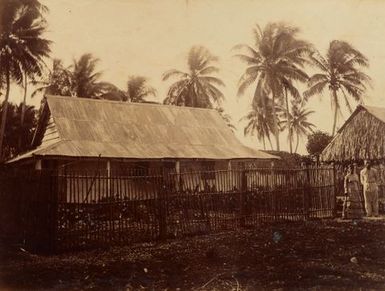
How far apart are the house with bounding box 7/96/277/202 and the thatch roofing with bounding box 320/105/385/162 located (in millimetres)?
4068

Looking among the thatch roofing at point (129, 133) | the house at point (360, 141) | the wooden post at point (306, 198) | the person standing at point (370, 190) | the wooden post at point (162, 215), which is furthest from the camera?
the house at point (360, 141)

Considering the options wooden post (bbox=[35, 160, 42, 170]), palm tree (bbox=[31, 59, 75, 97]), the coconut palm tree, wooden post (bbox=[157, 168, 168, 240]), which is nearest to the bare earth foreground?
wooden post (bbox=[157, 168, 168, 240])

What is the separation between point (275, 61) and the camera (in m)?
28.6

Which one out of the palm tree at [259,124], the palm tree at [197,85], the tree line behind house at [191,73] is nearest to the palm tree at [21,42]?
the tree line behind house at [191,73]

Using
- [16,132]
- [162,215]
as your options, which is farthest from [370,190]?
[16,132]

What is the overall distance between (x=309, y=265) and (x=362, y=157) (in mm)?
14371

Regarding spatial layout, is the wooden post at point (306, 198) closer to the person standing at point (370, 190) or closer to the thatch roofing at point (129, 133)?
the person standing at point (370, 190)

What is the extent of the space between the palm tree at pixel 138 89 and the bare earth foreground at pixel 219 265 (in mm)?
28609

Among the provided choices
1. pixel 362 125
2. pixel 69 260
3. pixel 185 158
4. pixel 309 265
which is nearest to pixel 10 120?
pixel 185 158

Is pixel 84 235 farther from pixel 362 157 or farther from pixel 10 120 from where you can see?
pixel 10 120

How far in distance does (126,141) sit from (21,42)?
35.1 feet

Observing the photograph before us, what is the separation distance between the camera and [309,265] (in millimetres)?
6758

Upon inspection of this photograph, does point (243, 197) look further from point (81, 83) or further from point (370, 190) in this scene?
point (81, 83)

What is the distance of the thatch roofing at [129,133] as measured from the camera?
1606 centimetres
